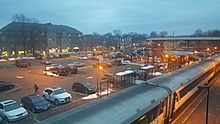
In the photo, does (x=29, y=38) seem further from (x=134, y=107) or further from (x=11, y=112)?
(x=134, y=107)

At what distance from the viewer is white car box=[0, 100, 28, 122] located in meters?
13.8

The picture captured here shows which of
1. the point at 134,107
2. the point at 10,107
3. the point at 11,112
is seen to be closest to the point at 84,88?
the point at 10,107

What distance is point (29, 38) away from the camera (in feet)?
219

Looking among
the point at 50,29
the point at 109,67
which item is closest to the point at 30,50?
the point at 50,29

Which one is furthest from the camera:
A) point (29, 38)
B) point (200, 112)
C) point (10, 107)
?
point (29, 38)

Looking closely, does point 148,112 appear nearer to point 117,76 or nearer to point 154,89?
point 154,89

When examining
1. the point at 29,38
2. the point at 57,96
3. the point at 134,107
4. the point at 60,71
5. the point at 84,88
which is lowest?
the point at 57,96

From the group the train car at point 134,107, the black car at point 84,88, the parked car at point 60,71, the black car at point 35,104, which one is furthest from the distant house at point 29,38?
the train car at point 134,107

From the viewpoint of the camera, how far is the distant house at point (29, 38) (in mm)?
64688

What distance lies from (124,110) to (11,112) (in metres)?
9.92

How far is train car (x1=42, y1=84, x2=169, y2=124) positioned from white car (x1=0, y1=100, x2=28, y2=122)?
7.86 m

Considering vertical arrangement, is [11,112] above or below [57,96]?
below

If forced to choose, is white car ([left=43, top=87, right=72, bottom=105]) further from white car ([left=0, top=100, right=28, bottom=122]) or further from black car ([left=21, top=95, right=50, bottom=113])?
white car ([left=0, top=100, right=28, bottom=122])

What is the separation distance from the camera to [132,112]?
309 inches
